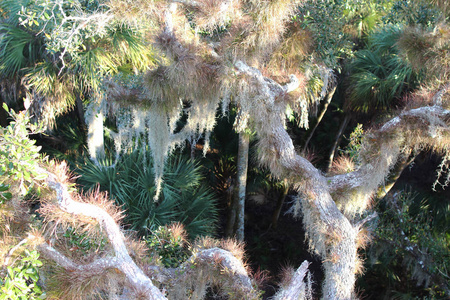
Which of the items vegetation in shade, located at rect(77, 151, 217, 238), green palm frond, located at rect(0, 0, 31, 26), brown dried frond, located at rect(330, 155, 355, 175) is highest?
green palm frond, located at rect(0, 0, 31, 26)

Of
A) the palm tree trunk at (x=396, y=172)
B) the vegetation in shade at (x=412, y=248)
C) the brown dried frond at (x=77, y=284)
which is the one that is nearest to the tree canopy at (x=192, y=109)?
the brown dried frond at (x=77, y=284)

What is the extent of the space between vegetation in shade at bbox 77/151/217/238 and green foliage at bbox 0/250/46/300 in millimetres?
2868

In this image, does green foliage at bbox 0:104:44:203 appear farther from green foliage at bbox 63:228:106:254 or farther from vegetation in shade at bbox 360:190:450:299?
vegetation in shade at bbox 360:190:450:299

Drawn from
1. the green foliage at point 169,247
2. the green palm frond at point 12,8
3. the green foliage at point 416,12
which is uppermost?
the green foliage at point 416,12

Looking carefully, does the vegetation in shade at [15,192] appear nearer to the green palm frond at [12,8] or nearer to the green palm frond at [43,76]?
the green palm frond at [43,76]

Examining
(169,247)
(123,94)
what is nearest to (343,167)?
(169,247)

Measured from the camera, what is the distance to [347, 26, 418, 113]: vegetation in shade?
663 cm

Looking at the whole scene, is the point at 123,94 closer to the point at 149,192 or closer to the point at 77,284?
the point at 149,192

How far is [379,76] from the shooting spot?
7.28 meters

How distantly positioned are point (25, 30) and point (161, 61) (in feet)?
8.39

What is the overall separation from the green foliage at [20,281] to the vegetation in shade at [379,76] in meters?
5.88

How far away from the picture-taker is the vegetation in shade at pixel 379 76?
663cm

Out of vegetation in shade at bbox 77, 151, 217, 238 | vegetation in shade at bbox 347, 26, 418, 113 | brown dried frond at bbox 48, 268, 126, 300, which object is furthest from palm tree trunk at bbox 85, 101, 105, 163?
vegetation in shade at bbox 347, 26, 418, 113

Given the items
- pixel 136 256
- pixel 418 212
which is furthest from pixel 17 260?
pixel 418 212
